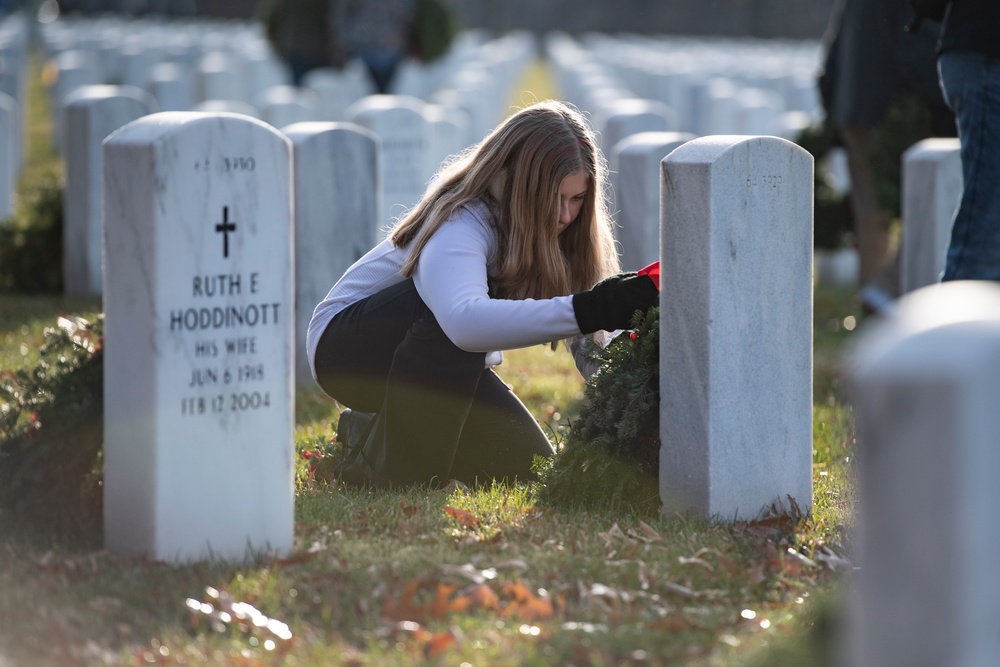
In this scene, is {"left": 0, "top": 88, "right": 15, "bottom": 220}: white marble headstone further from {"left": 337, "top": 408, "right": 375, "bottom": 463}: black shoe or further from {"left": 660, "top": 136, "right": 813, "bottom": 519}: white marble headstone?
{"left": 660, "top": 136, "right": 813, "bottom": 519}: white marble headstone

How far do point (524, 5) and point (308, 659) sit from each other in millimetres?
48606

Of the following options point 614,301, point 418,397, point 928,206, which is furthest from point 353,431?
point 928,206

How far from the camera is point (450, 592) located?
128 inches

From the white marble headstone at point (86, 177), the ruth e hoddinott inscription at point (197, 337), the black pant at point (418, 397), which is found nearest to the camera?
the ruth e hoddinott inscription at point (197, 337)

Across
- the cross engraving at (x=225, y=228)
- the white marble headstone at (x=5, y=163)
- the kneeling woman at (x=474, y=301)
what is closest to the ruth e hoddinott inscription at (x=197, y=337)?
the cross engraving at (x=225, y=228)

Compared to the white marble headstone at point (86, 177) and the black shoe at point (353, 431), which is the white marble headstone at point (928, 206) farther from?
the white marble headstone at point (86, 177)

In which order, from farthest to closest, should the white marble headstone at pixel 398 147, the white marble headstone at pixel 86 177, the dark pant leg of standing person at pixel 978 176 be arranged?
1. the white marble headstone at pixel 398 147
2. the white marble headstone at pixel 86 177
3. the dark pant leg of standing person at pixel 978 176

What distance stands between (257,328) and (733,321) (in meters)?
1.30

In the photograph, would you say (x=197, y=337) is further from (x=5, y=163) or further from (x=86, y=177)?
(x=5, y=163)

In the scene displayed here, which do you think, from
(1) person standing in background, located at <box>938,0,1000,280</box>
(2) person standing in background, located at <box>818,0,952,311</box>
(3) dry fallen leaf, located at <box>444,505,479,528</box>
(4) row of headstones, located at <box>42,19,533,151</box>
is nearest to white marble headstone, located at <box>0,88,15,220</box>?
(4) row of headstones, located at <box>42,19,533,151</box>

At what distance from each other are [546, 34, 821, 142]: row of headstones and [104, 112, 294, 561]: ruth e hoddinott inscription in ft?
20.1

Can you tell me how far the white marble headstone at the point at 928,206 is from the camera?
6562 millimetres

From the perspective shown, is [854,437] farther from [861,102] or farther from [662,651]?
[861,102]

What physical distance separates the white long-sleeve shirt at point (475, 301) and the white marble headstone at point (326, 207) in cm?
240
